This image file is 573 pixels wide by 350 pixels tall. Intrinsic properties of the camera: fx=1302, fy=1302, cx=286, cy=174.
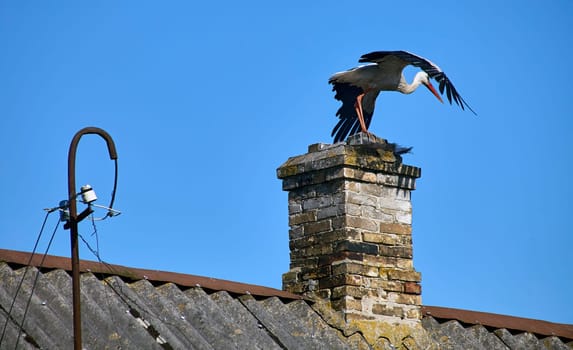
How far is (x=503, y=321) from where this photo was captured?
11.8 meters

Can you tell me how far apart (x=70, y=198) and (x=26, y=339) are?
4.19 ft

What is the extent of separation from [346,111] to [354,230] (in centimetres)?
173

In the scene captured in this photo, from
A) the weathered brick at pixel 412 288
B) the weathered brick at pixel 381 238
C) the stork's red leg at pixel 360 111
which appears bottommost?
the weathered brick at pixel 412 288

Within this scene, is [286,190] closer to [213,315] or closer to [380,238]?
[380,238]

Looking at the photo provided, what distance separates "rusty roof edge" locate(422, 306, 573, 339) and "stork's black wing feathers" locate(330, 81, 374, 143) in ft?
5.75

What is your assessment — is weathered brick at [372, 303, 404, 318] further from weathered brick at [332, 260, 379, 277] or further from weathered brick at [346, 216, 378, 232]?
weathered brick at [346, 216, 378, 232]

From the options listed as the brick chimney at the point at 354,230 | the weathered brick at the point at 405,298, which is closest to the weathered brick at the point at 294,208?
the brick chimney at the point at 354,230

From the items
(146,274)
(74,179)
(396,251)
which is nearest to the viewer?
(74,179)

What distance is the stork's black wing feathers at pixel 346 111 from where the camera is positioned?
38.9 feet

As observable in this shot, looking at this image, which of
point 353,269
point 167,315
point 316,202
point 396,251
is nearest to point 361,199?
point 316,202

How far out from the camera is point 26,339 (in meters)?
8.00

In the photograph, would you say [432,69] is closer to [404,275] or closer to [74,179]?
[404,275]

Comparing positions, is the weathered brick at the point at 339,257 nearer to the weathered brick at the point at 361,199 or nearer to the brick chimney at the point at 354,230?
the brick chimney at the point at 354,230

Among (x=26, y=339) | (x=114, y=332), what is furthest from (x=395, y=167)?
(x=26, y=339)
